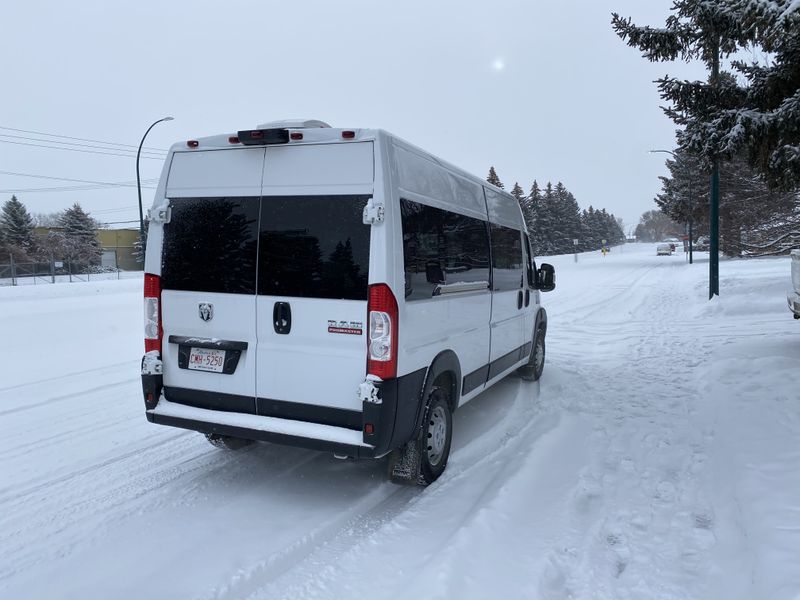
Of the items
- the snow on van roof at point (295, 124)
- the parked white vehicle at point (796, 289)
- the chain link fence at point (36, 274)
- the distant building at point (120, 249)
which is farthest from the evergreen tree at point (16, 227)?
the parked white vehicle at point (796, 289)

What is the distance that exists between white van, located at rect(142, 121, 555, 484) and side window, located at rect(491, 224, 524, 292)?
125cm

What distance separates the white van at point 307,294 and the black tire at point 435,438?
0.02 metres

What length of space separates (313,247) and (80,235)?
213 feet

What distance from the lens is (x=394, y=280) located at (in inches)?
147

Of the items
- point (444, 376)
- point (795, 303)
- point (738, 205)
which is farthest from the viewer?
point (738, 205)

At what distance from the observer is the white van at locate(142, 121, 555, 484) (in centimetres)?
378

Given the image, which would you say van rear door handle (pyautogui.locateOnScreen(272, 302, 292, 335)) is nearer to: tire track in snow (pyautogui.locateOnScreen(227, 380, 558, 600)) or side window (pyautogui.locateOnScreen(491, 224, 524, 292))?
tire track in snow (pyautogui.locateOnScreen(227, 380, 558, 600))

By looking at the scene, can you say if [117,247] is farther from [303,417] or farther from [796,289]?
[303,417]

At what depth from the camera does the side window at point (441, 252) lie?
158 inches

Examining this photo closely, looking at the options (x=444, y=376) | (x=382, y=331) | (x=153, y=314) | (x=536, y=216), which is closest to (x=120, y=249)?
(x=536, y=216)

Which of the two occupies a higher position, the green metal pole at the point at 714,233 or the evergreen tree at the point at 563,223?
the evergreen tree at the point at 563,223

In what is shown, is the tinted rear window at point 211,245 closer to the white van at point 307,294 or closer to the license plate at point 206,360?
the white van at point 307,294

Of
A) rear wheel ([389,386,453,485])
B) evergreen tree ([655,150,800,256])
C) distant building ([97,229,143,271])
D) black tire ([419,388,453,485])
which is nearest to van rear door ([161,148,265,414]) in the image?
rear wheel ([389,386,453,485])

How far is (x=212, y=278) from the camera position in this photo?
13.9 feet
